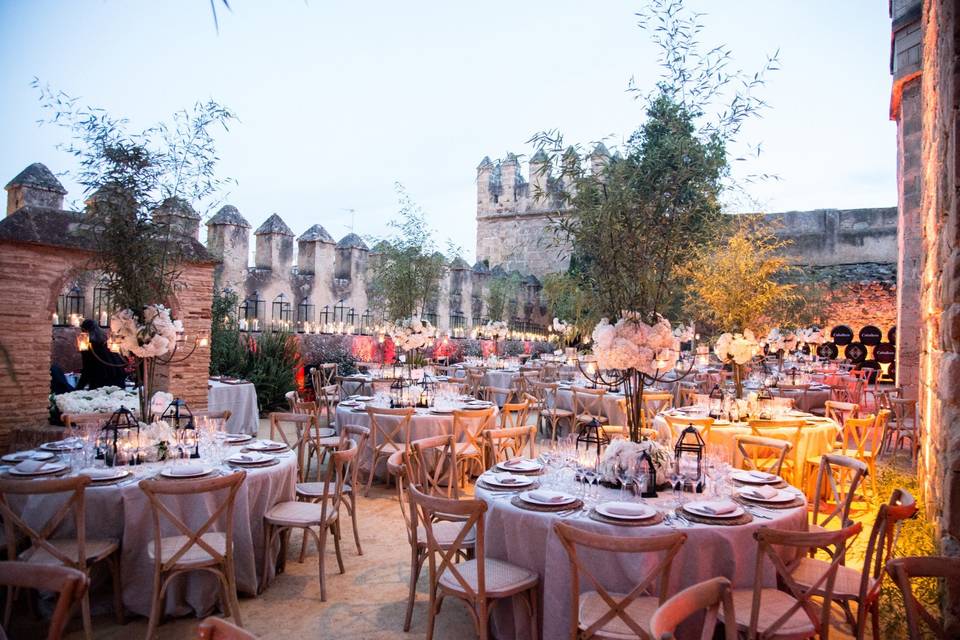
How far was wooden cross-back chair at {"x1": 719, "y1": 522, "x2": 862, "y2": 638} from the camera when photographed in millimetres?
2389

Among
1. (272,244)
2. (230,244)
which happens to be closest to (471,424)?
(230,244)

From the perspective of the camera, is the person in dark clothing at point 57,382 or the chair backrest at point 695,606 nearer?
the chair backrest at point 695,606

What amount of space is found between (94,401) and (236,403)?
2.98 meters

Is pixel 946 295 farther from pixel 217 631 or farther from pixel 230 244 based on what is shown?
pixel 230 244

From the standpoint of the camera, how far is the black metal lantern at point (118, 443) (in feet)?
12.7

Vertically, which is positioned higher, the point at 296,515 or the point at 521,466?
the point at 521,466

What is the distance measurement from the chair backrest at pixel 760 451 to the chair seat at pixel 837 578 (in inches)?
38.9

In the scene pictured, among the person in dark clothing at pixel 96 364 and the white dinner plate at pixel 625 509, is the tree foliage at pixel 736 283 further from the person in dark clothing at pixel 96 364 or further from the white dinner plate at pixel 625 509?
the person in dark clothing at pixel 96 364

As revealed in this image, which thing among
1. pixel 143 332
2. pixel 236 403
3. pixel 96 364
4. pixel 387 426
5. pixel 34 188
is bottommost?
pixel 236 403

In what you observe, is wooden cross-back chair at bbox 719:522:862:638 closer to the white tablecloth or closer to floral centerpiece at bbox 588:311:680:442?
floral centerpiece at bbox 588:311:680:442

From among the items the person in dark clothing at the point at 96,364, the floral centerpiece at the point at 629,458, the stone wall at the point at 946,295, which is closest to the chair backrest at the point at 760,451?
the stone wall at the point at 946,295

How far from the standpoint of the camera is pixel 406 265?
571 inches

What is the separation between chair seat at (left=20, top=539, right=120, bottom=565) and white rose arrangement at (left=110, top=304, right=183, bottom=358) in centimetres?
127

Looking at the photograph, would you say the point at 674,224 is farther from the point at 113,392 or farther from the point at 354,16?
the point at 113,392
